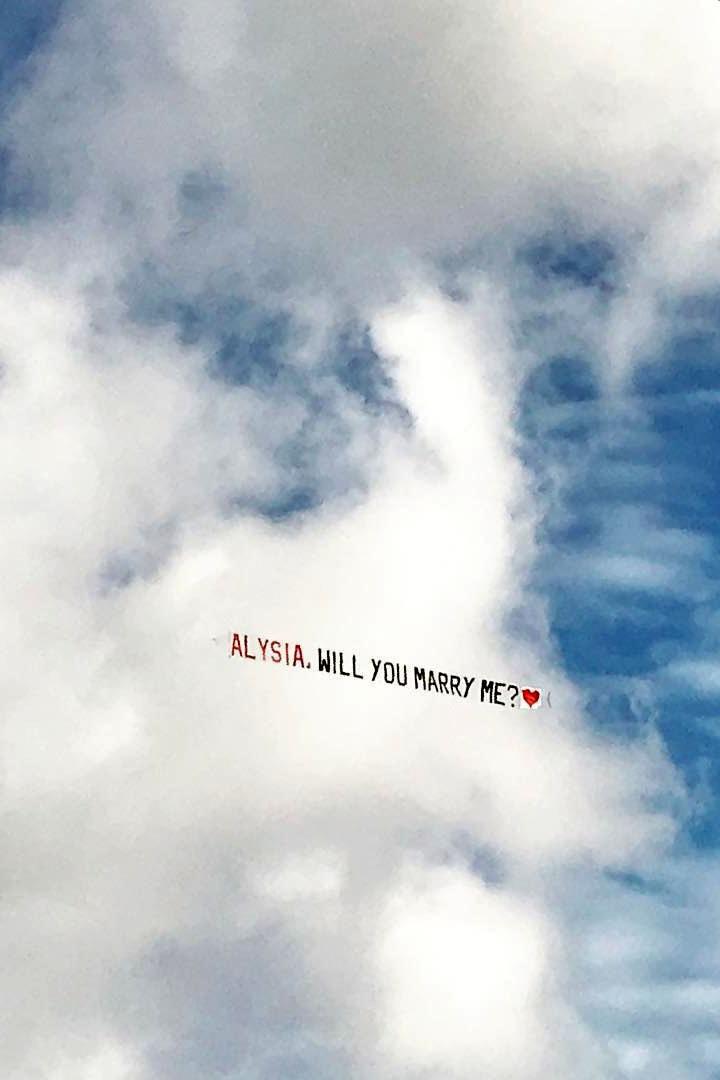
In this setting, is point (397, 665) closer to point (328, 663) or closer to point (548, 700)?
point (328, 663)

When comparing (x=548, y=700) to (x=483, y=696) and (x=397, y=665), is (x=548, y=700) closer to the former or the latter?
(x=483, y=696)

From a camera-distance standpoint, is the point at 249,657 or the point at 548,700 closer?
the point at 249,657

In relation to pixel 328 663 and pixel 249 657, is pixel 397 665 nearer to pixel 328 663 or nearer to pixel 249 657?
pixel 328 663

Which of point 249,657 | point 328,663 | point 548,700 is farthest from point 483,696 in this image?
point 249,657

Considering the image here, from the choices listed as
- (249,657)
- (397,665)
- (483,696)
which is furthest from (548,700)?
(249,657)

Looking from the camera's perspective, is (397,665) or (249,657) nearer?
(249,657)

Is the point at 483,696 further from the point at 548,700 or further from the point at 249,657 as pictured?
the point at 249,657

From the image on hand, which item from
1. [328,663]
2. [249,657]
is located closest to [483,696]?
[328,663]

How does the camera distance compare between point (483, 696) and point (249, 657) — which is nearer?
point (249, 657)
